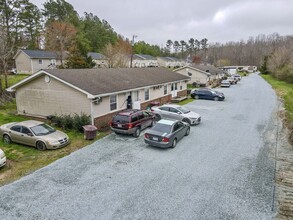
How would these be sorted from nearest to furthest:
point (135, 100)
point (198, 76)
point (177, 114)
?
point (177, 114), point (135, 100), point (198, 76)

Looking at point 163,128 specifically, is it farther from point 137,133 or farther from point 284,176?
point 284,176

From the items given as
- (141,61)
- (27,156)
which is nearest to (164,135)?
(27,156)

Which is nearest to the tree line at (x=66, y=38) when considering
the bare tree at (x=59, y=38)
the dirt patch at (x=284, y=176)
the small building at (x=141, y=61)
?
the bare tree at (x=59, y=38)

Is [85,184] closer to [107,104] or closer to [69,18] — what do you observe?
[107,104]

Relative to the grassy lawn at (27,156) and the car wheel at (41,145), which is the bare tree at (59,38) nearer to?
the grassy lawn at (27,156)

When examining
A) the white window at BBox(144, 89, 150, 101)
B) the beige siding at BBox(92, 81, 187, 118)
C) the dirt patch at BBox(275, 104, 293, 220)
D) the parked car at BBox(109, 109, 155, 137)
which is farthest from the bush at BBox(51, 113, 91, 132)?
the dirt patch at BBox(275, 104, 293, 220)

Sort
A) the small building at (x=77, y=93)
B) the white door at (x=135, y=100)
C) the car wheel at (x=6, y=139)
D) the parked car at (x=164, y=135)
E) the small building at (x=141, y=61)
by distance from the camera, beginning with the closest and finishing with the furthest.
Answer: the parked car at (x=164, y=135)
the car wheel at (x=6, y=139)
the small building at (x=77, y=93)
the white door at (x=135, y=100)
the small building at (x=141, y=61)

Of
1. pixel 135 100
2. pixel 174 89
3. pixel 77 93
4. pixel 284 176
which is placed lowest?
pixel 284 176

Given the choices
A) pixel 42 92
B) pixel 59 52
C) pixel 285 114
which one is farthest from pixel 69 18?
pixel 285 114
